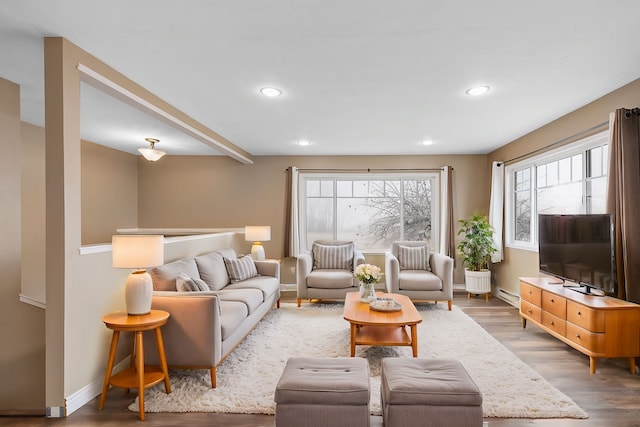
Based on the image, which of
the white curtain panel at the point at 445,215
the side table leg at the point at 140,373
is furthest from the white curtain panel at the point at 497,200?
the side table leg at the point at 140,373

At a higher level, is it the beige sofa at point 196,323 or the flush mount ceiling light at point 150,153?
the flush mount ceiling light at point 150,153

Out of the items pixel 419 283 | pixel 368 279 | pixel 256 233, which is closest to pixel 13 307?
pixel 256 233

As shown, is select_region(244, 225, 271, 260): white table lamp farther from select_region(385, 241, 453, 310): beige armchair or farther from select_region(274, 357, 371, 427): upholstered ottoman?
select_region(274, 357, 371, 427): upholstered ottoman

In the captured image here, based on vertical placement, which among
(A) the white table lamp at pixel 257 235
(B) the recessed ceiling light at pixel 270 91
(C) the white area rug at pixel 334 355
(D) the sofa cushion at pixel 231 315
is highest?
(B) the recessed ceiling light at pixel 270 91

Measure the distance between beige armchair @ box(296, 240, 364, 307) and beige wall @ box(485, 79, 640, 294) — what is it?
7.63ft

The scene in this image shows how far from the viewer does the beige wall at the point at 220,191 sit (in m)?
6.37

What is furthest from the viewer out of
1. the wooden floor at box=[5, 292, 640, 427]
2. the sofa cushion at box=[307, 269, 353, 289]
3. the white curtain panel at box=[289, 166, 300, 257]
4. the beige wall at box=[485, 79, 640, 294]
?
the white curtain panel at box=[289, 166, 300, 257]

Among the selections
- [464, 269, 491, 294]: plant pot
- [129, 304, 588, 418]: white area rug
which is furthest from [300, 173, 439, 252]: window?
[129, 304, 588, 418]: white area rug

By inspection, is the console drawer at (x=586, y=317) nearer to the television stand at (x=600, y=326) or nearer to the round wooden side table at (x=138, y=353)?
the television stand at (x=600, y=326)

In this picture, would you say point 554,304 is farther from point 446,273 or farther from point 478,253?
point 478,253

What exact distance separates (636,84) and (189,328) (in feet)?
14.4

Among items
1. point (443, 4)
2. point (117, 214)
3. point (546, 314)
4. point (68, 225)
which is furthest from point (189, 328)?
point (117, 214)

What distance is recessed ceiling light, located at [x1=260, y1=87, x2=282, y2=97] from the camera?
10.3 feet

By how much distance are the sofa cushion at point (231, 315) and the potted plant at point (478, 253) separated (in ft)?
12.5
